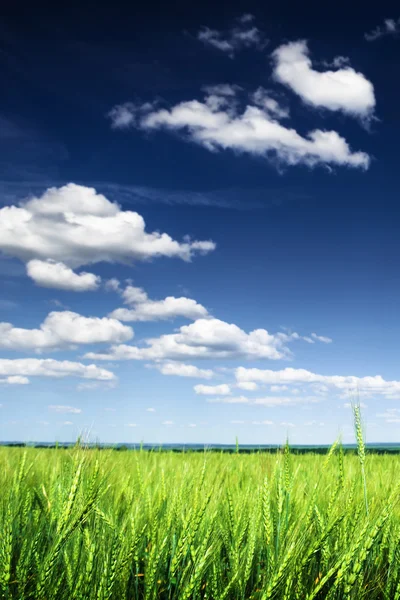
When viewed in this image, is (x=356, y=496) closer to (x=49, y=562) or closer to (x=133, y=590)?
(x=133, y=590)

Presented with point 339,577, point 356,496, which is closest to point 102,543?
point 339,577

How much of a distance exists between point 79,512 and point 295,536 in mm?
711

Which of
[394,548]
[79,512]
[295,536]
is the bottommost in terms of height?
[394,548]

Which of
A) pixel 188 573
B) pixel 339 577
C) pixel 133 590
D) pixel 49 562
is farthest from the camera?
pixel 133 590

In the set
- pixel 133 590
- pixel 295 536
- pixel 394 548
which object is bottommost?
pixel 133 590

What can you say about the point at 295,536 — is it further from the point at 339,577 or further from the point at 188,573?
the point at 188,573

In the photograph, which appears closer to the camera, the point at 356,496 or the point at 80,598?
the point at 80,598

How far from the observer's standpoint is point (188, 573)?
160 centimetres

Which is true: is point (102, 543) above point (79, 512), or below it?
below

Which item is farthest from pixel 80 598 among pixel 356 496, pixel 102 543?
pixel 356 496

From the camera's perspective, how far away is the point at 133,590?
1.83m

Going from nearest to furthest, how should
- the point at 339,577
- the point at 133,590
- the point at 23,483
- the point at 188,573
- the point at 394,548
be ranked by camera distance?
the point at 339,577 < the point at 188,573 < the point at 133,590 < the point at 394,548 < the point at 23,483

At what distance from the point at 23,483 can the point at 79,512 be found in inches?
45.2

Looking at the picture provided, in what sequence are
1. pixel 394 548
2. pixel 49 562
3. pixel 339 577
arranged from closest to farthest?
pixel 49 562
pixel 339 577
pixel 394 548
